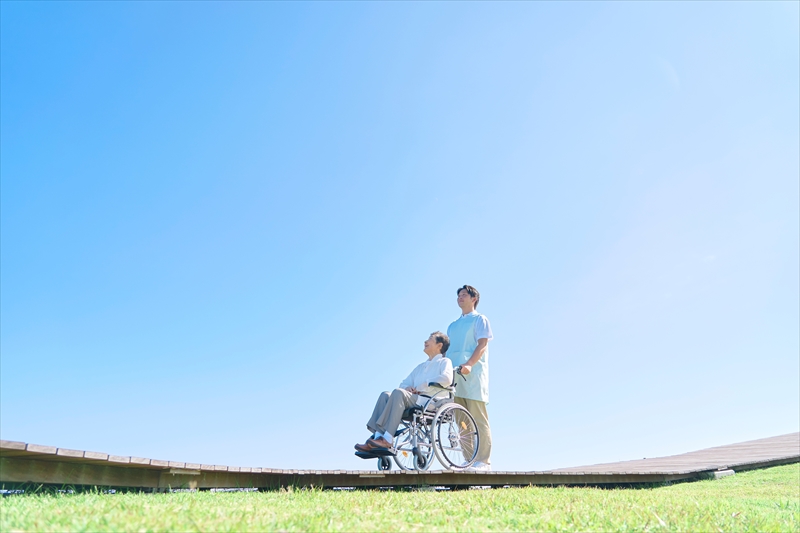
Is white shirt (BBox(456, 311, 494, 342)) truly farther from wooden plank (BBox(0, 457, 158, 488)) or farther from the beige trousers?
wooden plank (BBox(0, 457, 158, 488))

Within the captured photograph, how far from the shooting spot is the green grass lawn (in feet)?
8.05

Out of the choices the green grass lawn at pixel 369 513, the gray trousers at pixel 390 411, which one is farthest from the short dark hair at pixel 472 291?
the green grass lawn at pixel 369 513

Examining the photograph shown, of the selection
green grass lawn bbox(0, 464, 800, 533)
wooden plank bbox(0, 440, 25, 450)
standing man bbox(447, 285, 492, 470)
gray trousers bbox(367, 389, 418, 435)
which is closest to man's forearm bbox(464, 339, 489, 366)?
standing man bbox(447, 285, 492, 470)

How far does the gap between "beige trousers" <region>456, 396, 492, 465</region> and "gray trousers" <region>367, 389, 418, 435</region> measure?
94 centimetres

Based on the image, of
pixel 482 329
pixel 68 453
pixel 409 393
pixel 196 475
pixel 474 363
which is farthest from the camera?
pixel 482 329

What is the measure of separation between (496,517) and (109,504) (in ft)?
6.37

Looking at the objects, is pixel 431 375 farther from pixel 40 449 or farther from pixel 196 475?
pixel 40 449

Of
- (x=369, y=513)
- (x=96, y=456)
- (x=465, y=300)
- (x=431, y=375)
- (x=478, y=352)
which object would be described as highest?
(x=465, y=300)

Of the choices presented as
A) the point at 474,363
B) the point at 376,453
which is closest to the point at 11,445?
the point at 376,453

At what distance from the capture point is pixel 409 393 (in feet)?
17.5

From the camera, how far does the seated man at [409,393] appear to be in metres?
5.10

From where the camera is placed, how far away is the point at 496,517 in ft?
10.4

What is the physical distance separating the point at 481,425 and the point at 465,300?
1.28 metres

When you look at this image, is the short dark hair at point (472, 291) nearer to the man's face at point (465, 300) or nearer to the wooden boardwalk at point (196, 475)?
the man's face at point (465, 300)
